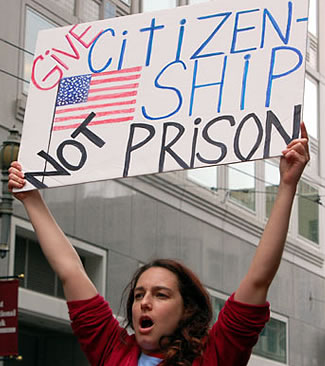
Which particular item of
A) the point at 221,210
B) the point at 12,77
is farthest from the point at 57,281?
the point at 221,210

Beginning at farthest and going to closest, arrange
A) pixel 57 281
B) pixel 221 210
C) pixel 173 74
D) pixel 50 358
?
pixel 221 210 < pixel 50 358 < pixel 57 281 < pixel 173 74

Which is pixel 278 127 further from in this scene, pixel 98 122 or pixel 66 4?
pixel 66 4

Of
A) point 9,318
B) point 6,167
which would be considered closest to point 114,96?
point 6,167

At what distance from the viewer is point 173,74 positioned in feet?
11.9

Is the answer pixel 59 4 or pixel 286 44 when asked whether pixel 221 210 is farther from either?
pixel 286 44

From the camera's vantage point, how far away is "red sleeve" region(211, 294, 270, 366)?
2.97 metres

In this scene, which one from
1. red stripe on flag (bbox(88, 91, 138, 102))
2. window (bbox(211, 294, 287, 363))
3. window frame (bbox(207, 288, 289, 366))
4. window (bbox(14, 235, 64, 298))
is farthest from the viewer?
window (bbox(211, 294, 287, 363))

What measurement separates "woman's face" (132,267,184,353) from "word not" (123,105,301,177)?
0.40 m

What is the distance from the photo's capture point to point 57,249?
3.38 metres

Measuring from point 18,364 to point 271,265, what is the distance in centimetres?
1109

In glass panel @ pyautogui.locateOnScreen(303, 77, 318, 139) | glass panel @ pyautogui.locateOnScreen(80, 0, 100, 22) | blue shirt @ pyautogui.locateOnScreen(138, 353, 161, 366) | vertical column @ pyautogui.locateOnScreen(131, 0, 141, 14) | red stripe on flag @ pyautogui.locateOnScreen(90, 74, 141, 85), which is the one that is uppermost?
glass panel @ pyautogui.locateOnScreen(303, 77, 318, 139)

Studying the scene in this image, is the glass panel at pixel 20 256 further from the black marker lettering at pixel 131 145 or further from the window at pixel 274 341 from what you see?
the black marker lettering at pixel 131 145

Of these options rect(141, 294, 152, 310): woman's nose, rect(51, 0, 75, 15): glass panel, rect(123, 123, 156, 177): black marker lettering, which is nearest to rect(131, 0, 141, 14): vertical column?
rect(51, 0, 75, 15): glass panel

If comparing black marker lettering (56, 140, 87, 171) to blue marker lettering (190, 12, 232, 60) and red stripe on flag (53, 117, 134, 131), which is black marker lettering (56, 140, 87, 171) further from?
blue marker lettering (190, 12, 232, 60)
